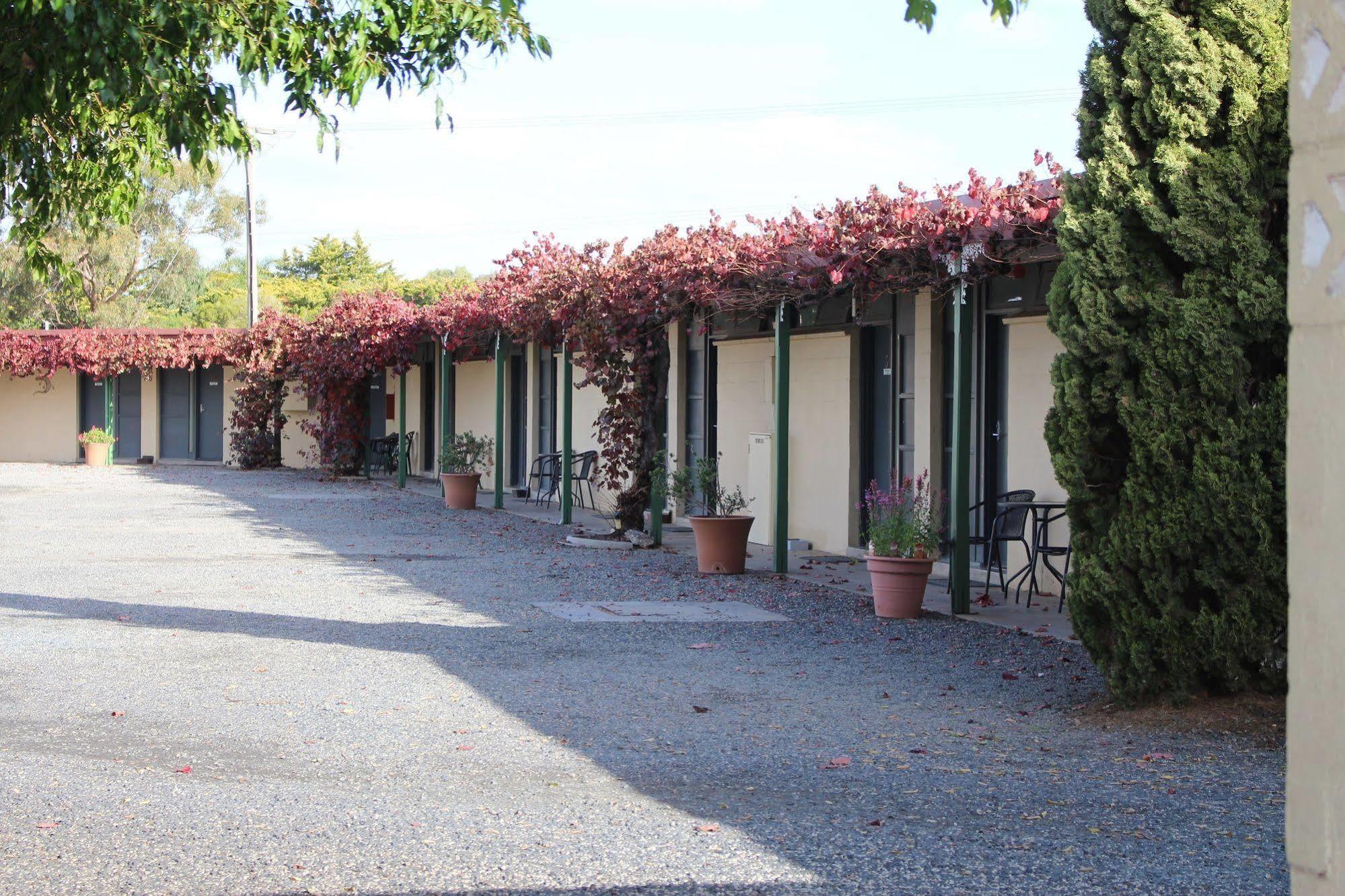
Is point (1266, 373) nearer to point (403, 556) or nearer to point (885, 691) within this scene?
point (885, 691)

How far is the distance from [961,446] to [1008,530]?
1.12 meters

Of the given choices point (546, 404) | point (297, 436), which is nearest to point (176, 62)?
point (546, 404)

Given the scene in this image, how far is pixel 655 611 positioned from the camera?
9438 mm

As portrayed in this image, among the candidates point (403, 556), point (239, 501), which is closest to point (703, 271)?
point (403, 556)

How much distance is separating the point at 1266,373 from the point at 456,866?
12.5 feet

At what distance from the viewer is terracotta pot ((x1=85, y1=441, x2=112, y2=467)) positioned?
29.8m

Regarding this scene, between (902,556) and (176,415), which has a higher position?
(176,415)

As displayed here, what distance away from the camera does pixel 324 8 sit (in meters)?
6.21

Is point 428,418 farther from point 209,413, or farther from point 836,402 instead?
point 836,402

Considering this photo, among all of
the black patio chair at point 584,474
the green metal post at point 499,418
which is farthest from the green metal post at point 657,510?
the green metal post at point 499,418

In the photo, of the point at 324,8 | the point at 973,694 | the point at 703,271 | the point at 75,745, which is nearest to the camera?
the point at 75,745

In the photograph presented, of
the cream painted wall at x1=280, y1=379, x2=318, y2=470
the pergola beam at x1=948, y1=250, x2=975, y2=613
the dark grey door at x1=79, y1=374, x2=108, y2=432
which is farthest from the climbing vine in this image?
the dark grey door at x1=79, y1=374, x2=108, y2=432

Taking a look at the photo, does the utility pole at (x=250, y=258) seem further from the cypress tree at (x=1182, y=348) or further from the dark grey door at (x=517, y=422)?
the cypress tree at (x=1182, y=348)

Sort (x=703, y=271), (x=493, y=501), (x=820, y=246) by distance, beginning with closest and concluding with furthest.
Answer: (x=820, y=246) → (x=703, y=271) → (x=493, y=501)
